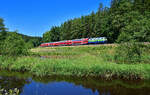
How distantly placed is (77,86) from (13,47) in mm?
12023

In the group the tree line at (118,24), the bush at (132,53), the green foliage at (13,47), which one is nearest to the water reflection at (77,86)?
the bush at (132,53)

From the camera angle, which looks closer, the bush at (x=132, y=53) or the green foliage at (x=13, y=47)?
the bush at (x=132, y=53)

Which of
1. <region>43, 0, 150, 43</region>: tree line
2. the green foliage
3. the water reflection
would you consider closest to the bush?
<region>43, 0, 150, 43</region>: tree line

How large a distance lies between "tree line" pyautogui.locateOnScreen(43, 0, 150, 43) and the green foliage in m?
14.2

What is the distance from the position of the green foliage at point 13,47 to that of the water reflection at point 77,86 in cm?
754

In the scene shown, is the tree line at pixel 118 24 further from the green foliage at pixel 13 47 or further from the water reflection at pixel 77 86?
the green foliage at pixel 13 47

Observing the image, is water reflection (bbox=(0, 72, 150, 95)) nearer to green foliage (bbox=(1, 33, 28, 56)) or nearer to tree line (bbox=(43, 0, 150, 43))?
green foliage (bbox=(1, 33, 28, 56))

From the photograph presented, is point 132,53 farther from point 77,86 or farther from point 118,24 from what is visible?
point 118,24

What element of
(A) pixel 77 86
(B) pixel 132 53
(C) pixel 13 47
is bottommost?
(A) pixel 77 86

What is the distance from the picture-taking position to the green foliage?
15.1 metres

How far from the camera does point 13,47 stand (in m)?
15.6

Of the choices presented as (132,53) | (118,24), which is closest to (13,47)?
(132,53)

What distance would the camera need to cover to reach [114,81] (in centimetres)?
836

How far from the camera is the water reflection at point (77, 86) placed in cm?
698
